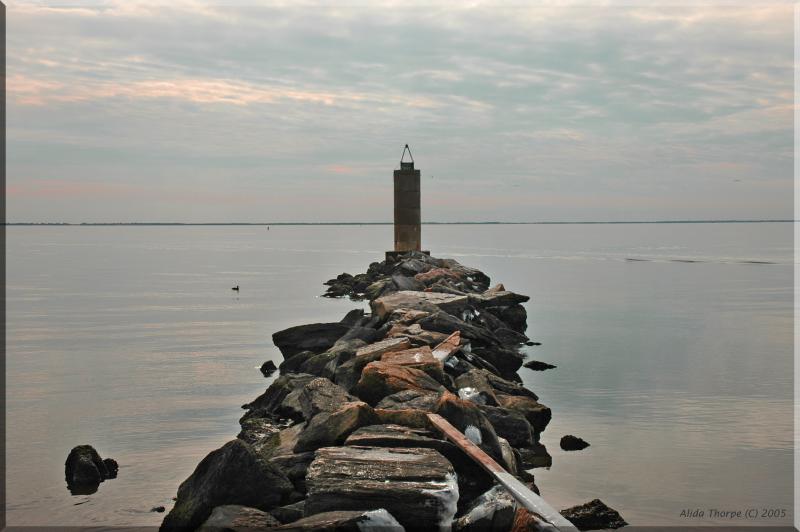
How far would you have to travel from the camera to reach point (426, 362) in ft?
35.0

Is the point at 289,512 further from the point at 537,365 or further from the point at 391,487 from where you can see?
the point at 537,365

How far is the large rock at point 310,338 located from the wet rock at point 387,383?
578cm

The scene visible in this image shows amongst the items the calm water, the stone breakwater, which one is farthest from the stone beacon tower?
the stone breakwater

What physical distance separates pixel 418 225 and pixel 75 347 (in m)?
17.9

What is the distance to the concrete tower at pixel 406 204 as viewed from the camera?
1358 inches

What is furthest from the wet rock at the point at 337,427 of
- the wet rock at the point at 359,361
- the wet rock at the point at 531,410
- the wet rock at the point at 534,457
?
the wet rock at the point at 531,410

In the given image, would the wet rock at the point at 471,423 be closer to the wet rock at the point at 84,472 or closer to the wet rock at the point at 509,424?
the wet rock at the point at 509,424

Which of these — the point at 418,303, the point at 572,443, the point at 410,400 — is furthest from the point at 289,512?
the point at 418,303

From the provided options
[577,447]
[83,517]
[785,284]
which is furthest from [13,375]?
[785,284]

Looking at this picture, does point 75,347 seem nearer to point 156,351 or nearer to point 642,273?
point 156,351

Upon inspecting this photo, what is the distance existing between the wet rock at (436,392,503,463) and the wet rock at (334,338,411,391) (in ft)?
10.4

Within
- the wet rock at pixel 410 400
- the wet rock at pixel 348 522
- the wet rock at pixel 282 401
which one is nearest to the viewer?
the wet rock at pixel 348 522

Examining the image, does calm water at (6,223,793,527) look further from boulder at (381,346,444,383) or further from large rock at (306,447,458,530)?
large rock at (306,447,458,530)

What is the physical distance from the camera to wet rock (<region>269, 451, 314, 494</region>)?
740 cm
